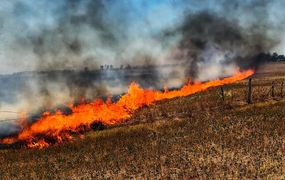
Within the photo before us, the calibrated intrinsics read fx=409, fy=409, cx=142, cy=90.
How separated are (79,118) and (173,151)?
11275 millimetres

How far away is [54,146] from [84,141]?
2190mm

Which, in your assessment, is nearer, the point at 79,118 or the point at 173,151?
the point at 173,151

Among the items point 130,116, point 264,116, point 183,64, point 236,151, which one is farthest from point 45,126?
point 183,64

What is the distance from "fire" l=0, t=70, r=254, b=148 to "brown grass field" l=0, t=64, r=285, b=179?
1327mm

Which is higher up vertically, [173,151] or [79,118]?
[79,118]

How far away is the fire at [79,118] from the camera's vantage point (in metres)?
26.5

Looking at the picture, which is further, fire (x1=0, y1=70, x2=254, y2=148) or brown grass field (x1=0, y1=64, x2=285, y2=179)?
fire (x1=0, y1=70, x2=254, y2=148)

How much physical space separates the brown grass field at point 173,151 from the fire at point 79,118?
1.33m

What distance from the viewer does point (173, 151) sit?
Result: 21.0 m

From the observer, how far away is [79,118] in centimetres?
3036

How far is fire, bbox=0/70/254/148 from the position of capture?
26.5 meters

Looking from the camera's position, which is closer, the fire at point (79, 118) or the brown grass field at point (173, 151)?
the brown grass field at point (173, 151)

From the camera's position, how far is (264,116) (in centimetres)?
2920

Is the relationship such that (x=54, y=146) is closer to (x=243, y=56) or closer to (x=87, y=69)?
(x=87, y=69)
